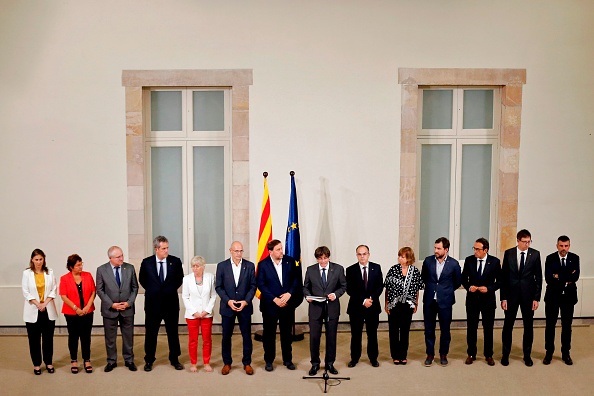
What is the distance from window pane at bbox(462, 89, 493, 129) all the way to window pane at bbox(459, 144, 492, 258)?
28 centimetres

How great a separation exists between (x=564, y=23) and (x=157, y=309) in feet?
20.2

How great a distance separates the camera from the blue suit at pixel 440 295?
8.27 meters

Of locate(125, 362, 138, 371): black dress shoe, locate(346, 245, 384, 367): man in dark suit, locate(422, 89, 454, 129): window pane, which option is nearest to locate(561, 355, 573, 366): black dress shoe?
locate(346, 245, 384, 367): man in dark suit

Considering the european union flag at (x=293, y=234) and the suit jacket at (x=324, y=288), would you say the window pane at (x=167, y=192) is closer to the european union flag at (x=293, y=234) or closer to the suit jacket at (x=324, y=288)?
the european union flag at (x=293, y=234)

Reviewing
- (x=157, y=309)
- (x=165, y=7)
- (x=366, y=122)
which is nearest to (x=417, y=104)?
(x=366, y=122)

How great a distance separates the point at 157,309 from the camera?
27.1ft

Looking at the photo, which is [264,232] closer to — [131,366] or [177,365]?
[177,365]

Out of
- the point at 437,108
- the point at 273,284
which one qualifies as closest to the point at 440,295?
the point at 273,284

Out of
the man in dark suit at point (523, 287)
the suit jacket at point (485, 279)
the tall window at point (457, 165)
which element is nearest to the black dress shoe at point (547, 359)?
the man in dark suit at point (523, 287)

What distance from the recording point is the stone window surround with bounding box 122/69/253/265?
31.0 feet

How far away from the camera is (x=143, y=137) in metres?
9.70

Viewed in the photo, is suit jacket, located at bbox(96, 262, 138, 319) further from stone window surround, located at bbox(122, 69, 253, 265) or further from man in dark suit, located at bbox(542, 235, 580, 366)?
man in dark suit, located at bbox(542, 235, 580, 366)

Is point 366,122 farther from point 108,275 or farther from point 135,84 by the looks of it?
point 108,275

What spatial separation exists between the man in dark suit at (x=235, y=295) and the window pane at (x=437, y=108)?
3312mm
